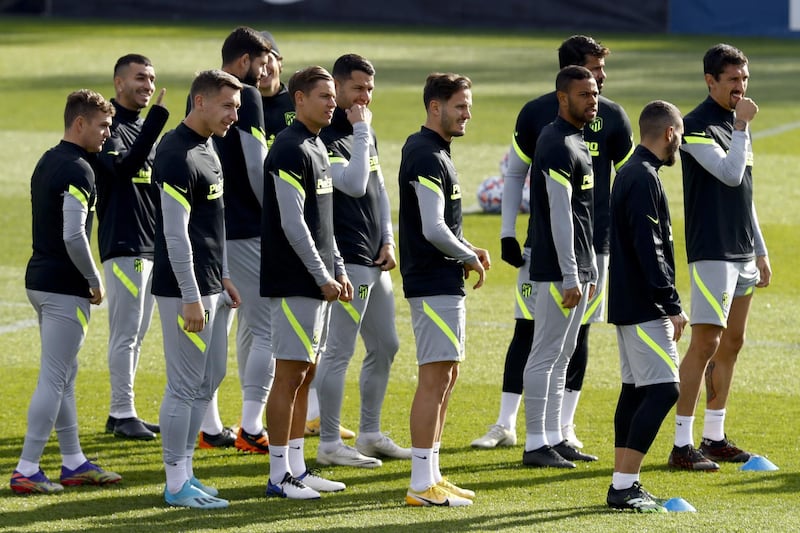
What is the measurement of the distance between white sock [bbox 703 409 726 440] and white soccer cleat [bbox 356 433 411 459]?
1.71 metres

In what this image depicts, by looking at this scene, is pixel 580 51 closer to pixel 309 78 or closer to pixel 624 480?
pixel 309 78

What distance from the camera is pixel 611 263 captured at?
687 cm

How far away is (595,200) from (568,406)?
1.26 meters

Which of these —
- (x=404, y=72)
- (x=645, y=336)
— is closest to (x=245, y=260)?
(x=645, y=336)

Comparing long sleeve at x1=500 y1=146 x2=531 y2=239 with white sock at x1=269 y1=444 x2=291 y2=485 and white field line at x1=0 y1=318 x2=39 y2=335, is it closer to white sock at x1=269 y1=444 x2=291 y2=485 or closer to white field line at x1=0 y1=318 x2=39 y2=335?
white sock at x1=269 y1=444 x2=291 y2=485

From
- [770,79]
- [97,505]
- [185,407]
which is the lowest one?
[97,505]

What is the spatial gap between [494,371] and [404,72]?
737 inches

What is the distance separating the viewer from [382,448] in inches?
312

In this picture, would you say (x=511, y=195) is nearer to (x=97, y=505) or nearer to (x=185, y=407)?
(x=185, y=407)

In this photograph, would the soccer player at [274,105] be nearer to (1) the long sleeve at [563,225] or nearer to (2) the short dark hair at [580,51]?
(2) the short dark hair at [580,51]

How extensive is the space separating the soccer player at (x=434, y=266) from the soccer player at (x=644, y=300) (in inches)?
29.2

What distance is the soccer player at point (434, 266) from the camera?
686cm

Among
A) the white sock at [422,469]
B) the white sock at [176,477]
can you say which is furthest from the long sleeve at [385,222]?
the white sock at [176,477]

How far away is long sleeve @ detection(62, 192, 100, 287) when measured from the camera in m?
6.88
